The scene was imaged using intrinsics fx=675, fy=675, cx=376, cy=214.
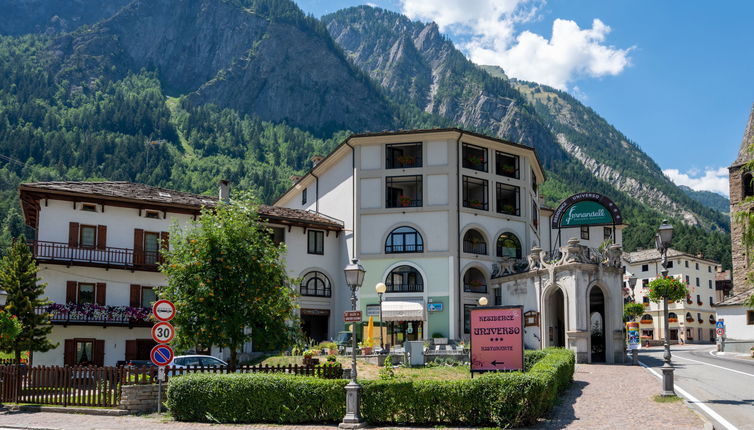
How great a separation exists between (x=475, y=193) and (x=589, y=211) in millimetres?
8310

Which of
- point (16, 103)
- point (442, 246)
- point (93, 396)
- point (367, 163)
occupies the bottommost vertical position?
point (93, 396)

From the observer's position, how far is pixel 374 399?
701 inches

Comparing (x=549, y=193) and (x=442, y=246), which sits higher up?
(x=549, y=193)

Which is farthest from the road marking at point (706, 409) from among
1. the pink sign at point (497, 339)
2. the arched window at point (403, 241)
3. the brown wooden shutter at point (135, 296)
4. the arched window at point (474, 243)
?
the brown wooden shutter at point (135, 296)

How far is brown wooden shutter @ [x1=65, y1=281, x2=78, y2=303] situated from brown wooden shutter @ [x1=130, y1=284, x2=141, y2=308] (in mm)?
3071

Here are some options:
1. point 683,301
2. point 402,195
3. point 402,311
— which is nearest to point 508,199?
point 402,195

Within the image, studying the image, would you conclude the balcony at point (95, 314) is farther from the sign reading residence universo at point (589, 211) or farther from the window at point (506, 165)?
the sign reading residence universo at point (589, 211)

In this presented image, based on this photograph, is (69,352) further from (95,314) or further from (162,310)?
(162,310)

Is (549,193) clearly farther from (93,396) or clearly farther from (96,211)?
(93,396)

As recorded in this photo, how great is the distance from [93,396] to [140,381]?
1583 millimetres

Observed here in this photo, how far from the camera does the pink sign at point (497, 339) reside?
872 inches

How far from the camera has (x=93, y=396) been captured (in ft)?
71.6

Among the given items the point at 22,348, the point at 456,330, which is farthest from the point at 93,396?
the point at 456,330

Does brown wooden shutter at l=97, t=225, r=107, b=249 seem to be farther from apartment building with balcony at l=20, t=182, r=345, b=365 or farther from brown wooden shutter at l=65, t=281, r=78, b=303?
brown wooden shutter at l=65, t=281, r=78, b=303
